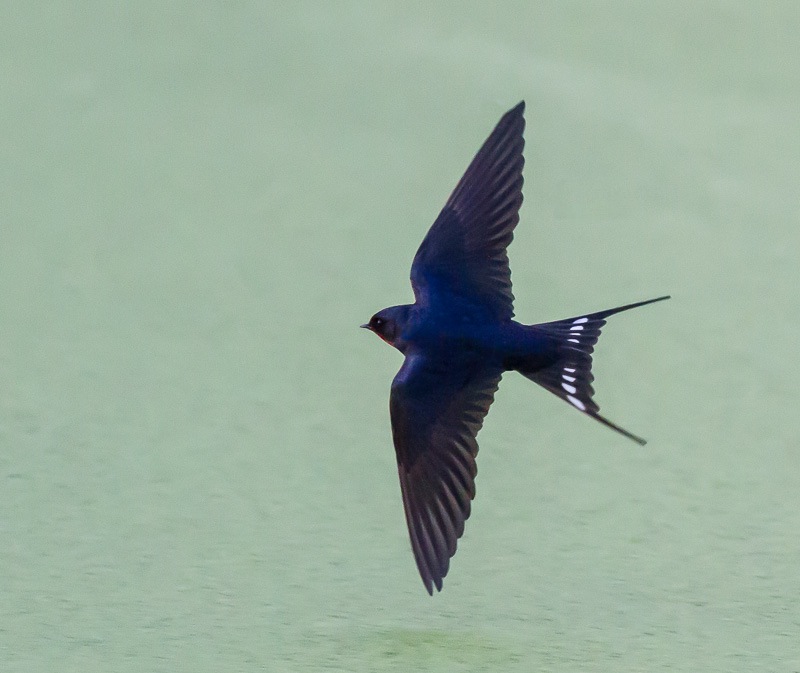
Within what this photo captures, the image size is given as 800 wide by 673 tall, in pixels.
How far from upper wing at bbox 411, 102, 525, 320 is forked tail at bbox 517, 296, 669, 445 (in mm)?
113

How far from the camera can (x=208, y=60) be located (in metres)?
2.83

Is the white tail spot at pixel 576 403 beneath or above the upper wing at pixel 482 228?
beneath

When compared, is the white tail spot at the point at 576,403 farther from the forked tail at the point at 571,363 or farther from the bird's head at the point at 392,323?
the bird's head at the point at 392,323

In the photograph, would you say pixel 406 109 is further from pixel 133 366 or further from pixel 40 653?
pixel 40 653

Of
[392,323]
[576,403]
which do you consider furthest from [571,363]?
[392,323]

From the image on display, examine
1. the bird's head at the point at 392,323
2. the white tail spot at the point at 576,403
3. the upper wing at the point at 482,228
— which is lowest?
the white tail spot at the point at 576,403

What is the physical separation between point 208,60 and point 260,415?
98 cm

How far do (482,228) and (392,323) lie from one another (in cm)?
16

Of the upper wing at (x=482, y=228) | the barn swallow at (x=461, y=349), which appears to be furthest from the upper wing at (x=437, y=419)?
the upper wing at (x=482, y=228)

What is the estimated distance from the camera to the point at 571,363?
1639 millimetres

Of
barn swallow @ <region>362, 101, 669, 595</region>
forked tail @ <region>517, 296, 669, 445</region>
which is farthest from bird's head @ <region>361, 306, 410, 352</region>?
forked tail @ <region>517, 296, 669, 445</region>

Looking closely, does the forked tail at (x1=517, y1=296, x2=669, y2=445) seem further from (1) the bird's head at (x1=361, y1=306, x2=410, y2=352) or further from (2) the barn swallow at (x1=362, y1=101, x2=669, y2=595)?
(1) the bird's head at (x1=361, y1=306, x2=410, y2=352)

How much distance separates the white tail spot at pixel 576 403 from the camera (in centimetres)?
157

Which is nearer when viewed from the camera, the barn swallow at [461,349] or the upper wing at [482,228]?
the barn swallow at [461,349]
